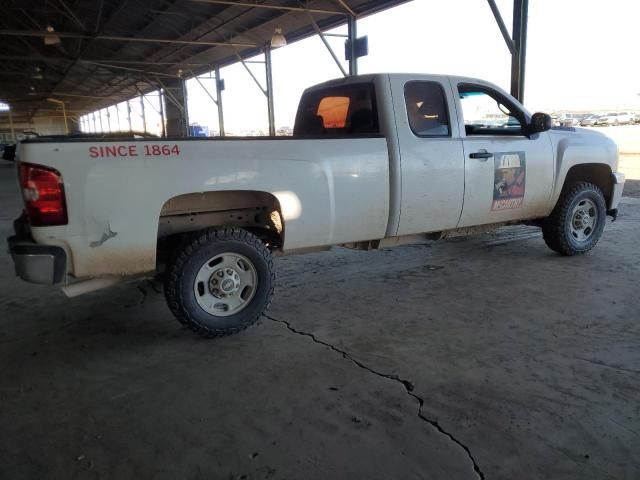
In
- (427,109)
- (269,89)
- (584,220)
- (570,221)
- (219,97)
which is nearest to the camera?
(427,109)

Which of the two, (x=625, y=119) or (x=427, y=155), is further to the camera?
(x=625, y=119)

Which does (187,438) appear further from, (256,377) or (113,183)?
(113,183)

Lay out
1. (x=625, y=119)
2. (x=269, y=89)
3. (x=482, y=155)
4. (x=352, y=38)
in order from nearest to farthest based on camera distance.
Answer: (x=482, y=155), (x=352, y=38), (x=269, y=89), (x=625, y=119)

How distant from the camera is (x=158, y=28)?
59.2ft

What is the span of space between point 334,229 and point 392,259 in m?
2.16

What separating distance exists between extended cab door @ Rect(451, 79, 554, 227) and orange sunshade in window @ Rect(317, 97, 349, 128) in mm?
1049

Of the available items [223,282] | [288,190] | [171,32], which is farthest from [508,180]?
[171,32]

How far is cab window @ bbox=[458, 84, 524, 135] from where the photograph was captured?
15.6 feet

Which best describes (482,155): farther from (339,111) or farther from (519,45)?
(519,45)

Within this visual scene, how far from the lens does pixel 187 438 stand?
2480 mm

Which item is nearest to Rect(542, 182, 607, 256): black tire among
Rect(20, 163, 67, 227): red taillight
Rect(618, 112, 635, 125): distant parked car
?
Rect(20, 163, 67, 227): red taillight

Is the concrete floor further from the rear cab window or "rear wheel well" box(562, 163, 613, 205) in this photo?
the rear cab window

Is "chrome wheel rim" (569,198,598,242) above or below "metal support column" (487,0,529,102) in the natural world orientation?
below

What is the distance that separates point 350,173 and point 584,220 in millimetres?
3430
